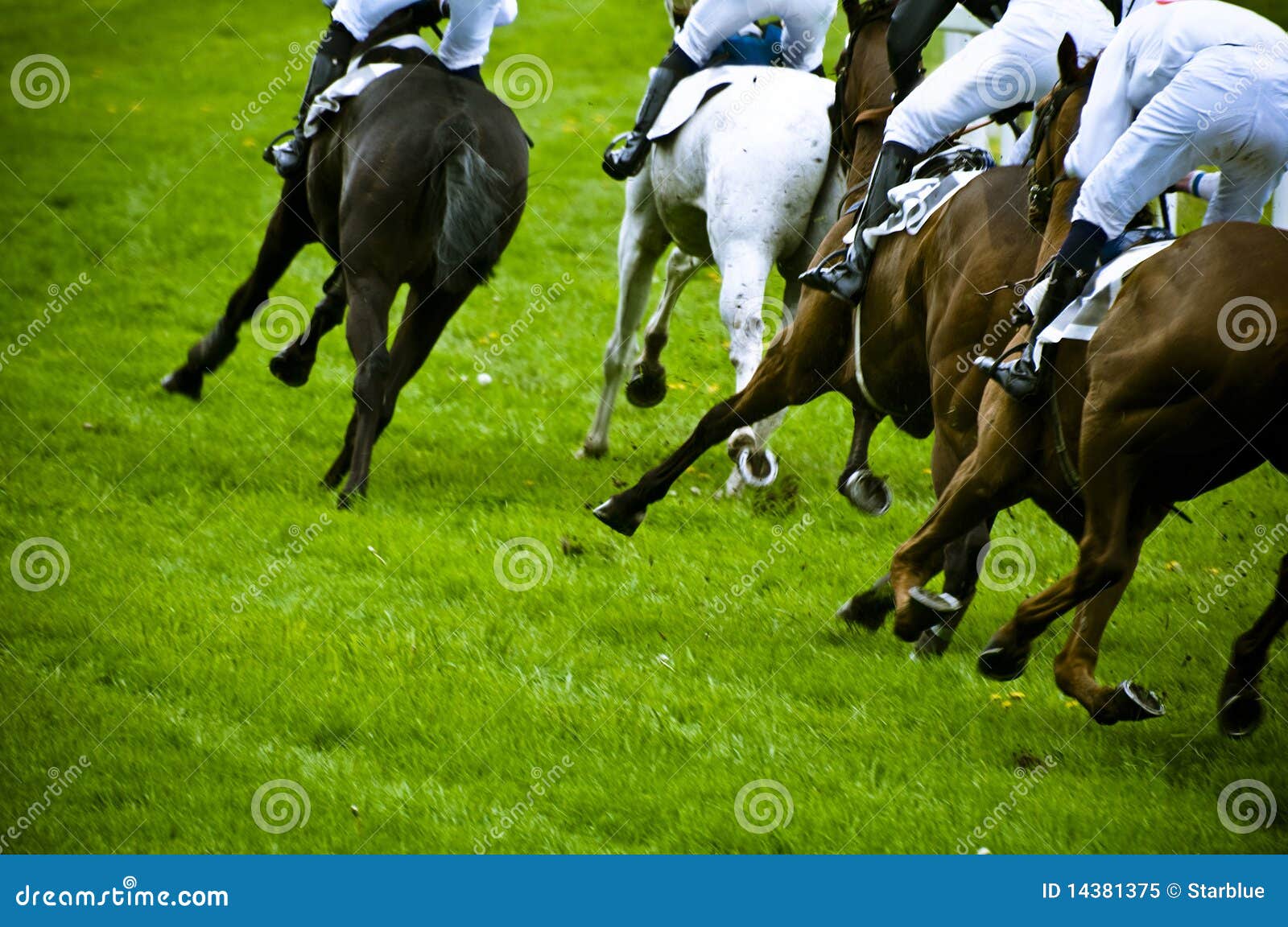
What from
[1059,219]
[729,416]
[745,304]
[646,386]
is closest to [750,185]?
[745,304]

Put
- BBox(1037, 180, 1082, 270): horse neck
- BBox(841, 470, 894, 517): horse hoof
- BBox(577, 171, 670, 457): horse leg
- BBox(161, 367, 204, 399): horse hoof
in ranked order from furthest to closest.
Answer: BBox(161, 367, 204, 399): horse hoof
BBox(577, 171, 670, 457): horse leg
BBox(841, 470, 894, 517): horse hoof
BBox(1037, 180, 1082, 270): horse neck

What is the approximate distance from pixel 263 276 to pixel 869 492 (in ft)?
13.9

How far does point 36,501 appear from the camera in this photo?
7988 mm

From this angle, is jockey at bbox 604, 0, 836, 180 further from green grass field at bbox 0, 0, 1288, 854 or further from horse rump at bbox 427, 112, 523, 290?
green grass field at bbox 0, 0, 1288, 854

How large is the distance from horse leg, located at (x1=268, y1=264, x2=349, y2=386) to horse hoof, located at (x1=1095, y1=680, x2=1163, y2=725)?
524 centimetres

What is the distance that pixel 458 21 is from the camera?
797cm

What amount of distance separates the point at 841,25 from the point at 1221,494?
11.5 m

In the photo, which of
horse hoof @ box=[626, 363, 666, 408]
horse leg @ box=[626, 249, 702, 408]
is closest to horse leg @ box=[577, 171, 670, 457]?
horse leg @ box=[626, 249, 702, 408]

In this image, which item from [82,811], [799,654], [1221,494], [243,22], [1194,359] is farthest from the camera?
[243,22]

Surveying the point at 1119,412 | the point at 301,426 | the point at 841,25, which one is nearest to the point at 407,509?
the point at 301,426

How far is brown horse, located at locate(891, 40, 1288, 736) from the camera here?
4414 millimetres

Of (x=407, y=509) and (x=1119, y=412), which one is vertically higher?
(x=1119, y=412)

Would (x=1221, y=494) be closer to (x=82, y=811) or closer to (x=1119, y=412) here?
(x=1119, y=412)

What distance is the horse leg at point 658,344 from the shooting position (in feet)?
30.3
